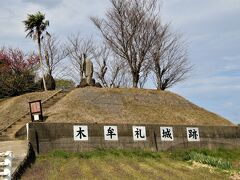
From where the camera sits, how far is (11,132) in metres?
22.9

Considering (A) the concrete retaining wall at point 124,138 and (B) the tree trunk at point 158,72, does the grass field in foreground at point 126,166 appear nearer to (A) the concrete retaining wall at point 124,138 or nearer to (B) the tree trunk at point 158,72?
(A) the concrete retaining wall at point 124,138

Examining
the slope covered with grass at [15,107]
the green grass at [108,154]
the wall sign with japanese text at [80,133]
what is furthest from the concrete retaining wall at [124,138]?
the slope covered with grass at [15,107]

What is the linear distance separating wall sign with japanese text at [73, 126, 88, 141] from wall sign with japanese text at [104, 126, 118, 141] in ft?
3.50

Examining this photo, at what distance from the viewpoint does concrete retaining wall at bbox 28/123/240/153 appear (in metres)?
19.1

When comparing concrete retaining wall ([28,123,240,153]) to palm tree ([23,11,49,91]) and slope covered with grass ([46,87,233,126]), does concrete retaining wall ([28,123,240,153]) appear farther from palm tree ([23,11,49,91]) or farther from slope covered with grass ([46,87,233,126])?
palm tree ([23,11,49,91])

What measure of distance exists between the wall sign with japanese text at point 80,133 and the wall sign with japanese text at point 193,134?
19.5ft

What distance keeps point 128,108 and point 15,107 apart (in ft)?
24.9

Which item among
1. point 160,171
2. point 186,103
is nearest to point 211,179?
point 160,171

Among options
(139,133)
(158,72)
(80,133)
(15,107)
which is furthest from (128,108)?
(158,72)

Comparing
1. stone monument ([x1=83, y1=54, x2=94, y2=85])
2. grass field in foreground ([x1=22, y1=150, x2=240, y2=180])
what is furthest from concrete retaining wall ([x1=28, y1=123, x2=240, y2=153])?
stone monument ([x1=83, y1=54, x2=94, y2=85])

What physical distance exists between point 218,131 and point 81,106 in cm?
808

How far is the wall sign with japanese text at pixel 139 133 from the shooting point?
21.3 m

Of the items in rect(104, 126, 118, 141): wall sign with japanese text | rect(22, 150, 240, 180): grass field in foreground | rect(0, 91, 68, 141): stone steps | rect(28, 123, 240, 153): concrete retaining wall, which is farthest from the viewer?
rect(0, 91, 68, 141): stone steps

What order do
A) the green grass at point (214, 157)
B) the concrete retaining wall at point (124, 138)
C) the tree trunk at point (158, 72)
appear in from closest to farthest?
the green grass at point (214, 157) < the concrete retaining wall at point (124, 138) < the tree trunk at point (158, 72)
